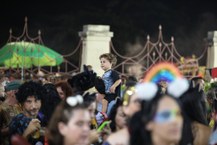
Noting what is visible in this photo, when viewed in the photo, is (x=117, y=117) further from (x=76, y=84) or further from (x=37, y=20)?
(x=37, y=20)

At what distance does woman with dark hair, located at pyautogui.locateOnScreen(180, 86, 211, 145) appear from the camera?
7492 mm

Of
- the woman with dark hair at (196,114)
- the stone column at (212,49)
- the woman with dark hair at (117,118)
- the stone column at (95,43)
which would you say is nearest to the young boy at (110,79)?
the woman with dark hair at (117,118)

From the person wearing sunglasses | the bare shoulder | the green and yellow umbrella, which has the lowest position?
the bare shoulder

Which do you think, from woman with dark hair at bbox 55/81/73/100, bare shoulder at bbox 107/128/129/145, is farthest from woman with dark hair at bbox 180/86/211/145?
woman with dark hair at bbox 55/81/73/100

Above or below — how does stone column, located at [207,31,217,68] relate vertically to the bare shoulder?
above

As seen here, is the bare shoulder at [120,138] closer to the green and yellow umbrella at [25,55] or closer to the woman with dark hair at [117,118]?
the woman with dark hair at [117,118]

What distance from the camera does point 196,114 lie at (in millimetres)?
7652

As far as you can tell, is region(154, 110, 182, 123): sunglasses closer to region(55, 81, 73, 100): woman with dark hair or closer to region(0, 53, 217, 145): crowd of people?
region(0, 53, 217, 145): crowd of people

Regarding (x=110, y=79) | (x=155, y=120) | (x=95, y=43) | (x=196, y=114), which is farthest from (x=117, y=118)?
(x=95, y=43)

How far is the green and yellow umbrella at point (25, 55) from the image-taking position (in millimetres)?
19953

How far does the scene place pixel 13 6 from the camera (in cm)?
2927

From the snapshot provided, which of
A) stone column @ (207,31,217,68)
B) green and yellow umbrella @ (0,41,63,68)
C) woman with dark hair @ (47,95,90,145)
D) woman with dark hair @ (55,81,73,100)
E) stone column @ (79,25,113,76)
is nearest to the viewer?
woman with dark hair @ (47,95,90,145)

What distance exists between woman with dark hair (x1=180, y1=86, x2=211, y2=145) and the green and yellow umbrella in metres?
11.8

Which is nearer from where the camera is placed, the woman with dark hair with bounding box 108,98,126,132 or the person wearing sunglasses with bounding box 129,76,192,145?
the person wearing sunglasses with bounding box 129,76,192,145
